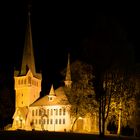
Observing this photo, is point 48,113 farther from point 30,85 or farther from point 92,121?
point 92,121

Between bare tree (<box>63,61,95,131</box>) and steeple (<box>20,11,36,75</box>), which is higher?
steeple (<box>20,11,36,75</box>)

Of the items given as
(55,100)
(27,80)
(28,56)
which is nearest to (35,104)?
(55,100)

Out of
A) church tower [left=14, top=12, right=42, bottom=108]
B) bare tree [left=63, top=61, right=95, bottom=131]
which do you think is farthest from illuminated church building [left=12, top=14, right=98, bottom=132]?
bare tree [left=63, top=61, right=95, bottom=131]

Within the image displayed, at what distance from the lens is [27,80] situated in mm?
105875

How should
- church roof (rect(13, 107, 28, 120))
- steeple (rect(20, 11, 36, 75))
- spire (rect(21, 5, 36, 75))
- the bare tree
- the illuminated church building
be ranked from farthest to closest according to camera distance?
spire (rect(21, 5, 36, 75)) → steeple (rect(20, 11, 36, 75)) → church roof (rect(13, 107, 28, 120)) → the illuminated church building → the bare tree

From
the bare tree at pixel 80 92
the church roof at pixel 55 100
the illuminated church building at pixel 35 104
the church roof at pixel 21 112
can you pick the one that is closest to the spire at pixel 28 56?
the illuminated church building at pixel 35 104

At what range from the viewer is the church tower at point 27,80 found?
105 metres

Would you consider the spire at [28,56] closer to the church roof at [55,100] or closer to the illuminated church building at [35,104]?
the illuminated church building at [35,104]

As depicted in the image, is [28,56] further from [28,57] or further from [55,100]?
[55,100]

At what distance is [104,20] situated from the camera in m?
51.0

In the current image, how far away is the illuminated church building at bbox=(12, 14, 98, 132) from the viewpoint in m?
94.0

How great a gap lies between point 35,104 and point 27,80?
24.3 ft

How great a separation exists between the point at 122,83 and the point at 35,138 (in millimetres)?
19036

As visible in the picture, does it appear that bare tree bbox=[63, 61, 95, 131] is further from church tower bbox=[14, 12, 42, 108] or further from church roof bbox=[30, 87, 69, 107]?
church tower bbox=[14, 12, 42, 108]
